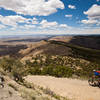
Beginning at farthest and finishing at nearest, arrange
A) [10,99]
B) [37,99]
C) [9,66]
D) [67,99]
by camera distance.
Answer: [9,66] → [67,99] → [37,99] → [10,99]

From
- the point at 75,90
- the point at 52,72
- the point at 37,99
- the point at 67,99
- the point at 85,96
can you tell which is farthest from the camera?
the point at 52,72

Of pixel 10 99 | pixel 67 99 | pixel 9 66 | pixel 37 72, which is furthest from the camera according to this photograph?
pixel 37 72

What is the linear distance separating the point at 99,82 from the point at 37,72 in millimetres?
18497

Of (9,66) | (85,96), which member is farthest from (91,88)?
(9,66)

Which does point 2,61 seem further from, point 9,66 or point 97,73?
point 97,73

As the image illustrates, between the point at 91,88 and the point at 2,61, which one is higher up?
the point at 2,61

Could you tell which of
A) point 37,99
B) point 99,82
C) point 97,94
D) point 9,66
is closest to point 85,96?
point 97,94

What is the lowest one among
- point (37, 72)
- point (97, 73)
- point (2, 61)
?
point (37, 72)

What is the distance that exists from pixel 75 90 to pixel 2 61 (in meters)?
11.1

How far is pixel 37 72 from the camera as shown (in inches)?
1187

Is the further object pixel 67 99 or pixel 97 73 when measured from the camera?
pixel 97 73

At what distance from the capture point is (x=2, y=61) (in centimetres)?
1639

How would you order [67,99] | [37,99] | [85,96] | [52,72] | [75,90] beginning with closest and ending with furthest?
[37,99] < [67,99] < [85,96] < [75,90] < [52,72]

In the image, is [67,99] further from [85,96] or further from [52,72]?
[52,72]
